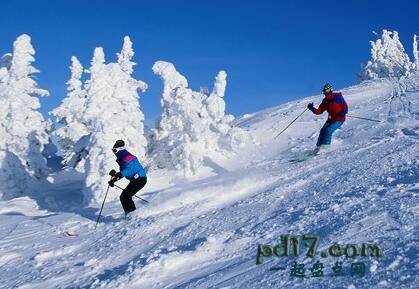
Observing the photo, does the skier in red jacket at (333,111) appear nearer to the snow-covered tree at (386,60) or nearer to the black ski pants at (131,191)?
the black ski pants at (131,191)

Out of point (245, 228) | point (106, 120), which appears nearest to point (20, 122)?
point (106, 120)

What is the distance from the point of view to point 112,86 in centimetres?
2695

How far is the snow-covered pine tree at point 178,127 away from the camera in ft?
69.2

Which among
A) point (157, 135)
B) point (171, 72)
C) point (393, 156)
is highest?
point (171, 72)

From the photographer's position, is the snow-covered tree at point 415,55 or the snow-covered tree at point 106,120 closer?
the snow-covered tree at point 106,120

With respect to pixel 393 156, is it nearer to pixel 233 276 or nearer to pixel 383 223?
pixel 383 223

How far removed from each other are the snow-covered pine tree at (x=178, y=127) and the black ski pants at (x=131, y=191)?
8.70 meters

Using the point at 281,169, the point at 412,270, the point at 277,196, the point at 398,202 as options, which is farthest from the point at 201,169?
the point at 412,270

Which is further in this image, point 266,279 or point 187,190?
point 187,190

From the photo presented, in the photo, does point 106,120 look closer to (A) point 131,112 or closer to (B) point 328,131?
(A) point 131,112

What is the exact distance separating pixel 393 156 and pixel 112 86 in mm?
18831

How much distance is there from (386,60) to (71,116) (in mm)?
51954

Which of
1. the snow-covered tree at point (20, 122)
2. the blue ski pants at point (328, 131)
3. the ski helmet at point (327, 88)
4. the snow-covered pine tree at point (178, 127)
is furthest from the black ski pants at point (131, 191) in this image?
the snow-covered tree at point (20, 122)

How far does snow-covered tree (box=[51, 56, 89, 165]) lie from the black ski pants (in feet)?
66.9
